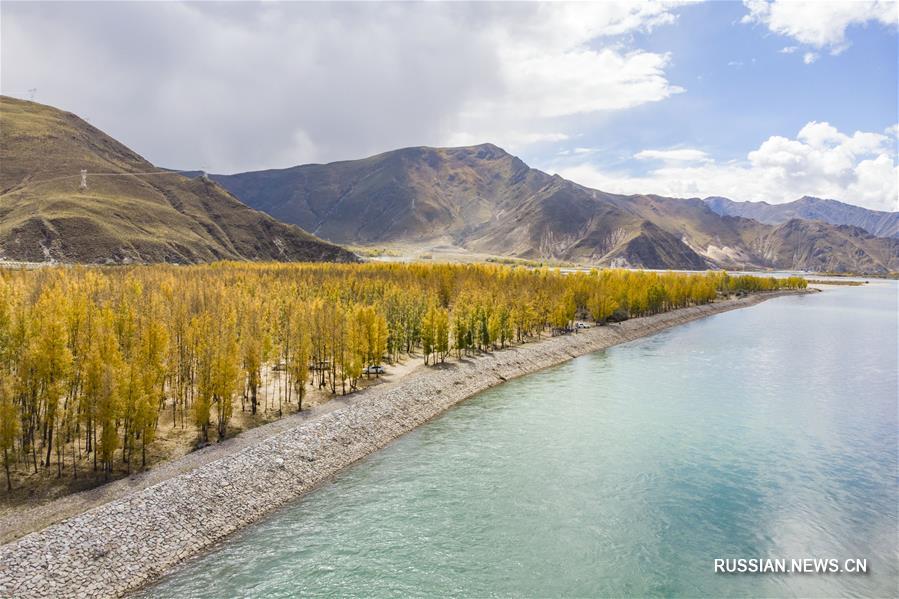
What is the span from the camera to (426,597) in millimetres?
22141

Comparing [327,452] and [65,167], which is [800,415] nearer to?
[327,452]

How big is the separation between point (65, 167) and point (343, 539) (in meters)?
190

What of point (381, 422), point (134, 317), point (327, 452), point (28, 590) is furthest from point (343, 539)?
point (134, 317)

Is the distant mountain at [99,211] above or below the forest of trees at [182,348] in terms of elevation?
above

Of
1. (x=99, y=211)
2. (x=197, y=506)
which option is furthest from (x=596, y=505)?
(x=99, y=211)

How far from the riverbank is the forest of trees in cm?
446

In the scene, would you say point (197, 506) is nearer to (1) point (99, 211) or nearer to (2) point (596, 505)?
(2) point (596, 505)

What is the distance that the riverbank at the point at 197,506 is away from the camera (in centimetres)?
2083

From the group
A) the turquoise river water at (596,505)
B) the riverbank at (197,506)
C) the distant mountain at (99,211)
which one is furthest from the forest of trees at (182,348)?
the distant mountain at (99,211)

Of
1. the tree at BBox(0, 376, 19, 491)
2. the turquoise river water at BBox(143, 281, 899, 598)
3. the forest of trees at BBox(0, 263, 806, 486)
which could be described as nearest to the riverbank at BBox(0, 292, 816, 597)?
the turquoise river water at BBox(143, 281, 899, 598)

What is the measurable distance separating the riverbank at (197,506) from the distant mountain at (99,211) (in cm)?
11282

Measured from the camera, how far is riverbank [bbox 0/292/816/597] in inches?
820

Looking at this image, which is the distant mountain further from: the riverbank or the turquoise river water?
the turquoise river water

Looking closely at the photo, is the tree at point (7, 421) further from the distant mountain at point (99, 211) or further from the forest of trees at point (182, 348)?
the distant mountain at point (99, 211)
